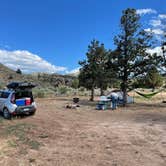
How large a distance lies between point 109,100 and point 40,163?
1450 cm

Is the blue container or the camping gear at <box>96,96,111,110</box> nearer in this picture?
the blue container

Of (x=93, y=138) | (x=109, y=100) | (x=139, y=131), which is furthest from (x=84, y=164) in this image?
(x=109, y=100)

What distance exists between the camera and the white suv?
42.9 ft

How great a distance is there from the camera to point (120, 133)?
1006 cm

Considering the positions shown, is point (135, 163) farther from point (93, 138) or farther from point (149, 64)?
point (149, 64)

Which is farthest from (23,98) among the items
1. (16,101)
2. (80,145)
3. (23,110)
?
(80,145)

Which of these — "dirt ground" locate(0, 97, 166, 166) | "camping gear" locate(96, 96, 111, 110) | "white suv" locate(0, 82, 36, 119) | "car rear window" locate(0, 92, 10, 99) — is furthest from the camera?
"camping gear" locate(96, 96, 111, 110)

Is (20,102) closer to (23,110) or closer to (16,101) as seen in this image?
(16,101)

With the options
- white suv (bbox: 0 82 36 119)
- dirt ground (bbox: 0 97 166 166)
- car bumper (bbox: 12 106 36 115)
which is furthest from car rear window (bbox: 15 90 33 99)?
dirt ground (bbox: 0 97 166 166)

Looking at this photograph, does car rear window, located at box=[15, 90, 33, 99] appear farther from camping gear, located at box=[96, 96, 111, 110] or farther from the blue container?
camping gear, located at box=[96, 96, 111, 110]

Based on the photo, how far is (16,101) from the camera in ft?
43.1

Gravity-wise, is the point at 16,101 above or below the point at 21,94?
below

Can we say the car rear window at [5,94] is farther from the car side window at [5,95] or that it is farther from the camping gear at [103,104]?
the camping gear at [103,104]

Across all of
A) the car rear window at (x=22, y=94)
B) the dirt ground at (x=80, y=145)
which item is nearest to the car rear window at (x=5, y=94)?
the car rear window at (x=22, y=94)
